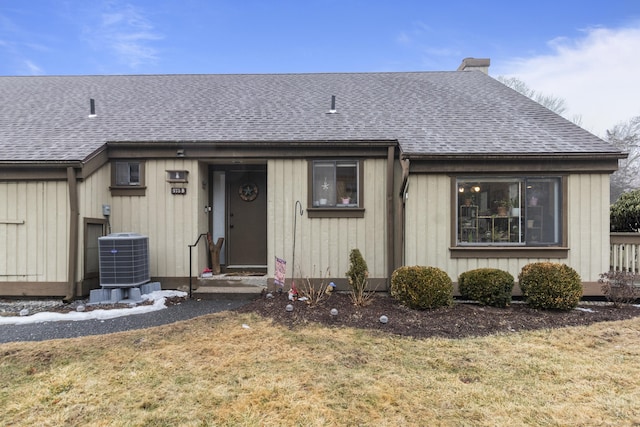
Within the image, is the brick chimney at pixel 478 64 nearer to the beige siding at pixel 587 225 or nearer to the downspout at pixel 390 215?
the beige siding at pixel 587 225

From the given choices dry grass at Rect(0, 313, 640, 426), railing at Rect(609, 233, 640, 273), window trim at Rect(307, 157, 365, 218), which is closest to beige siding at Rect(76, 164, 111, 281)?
dry grass at Rect(0, 313, 640, 426)

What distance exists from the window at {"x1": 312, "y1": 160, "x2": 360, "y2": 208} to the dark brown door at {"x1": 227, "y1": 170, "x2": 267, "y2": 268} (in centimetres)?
162

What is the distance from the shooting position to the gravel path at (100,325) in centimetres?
438

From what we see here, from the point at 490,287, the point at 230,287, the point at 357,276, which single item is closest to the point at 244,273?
the point at 230,287

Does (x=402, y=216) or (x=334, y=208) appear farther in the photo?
(x=334, y=208)

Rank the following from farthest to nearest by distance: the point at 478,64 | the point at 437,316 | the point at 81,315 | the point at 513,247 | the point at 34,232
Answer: the point at 478,64, the point at 513,247, the point at 34,232, the point at 81,315, the point at 437,316

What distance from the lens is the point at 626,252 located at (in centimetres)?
634

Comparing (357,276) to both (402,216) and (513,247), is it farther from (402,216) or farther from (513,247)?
(513,247)

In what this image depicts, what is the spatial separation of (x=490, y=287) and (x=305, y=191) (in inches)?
141

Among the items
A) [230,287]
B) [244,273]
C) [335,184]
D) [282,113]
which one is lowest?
[230,287]

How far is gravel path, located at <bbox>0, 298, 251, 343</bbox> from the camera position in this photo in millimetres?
4379

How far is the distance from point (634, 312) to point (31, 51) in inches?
1163

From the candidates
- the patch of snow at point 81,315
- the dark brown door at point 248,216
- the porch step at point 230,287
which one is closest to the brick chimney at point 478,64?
the dark brown door at point 248,216

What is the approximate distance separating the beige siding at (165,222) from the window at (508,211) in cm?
506
